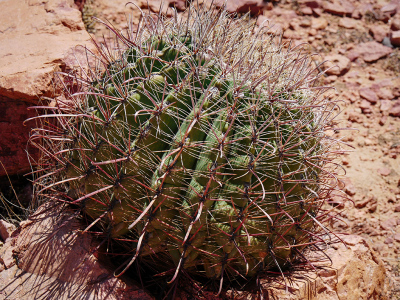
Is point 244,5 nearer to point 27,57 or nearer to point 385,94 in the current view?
point 385,94

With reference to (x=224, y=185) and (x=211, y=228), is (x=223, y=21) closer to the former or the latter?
(x=224, y=185)

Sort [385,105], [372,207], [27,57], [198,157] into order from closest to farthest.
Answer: [198,157] < [27,57] < [372,207] < [385,105]

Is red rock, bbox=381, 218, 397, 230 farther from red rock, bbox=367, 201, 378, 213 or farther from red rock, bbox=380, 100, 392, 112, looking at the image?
red rock, bbox=380, 100, 392, 112

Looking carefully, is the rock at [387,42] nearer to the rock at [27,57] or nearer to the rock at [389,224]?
the rock at [389,224]

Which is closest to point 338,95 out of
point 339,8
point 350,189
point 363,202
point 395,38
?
point 395,38

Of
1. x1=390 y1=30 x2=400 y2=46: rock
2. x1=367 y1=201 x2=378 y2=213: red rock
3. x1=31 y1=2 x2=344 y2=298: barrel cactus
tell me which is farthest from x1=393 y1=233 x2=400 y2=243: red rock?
x1=390 y1=30 x2=400 y2=46: rock

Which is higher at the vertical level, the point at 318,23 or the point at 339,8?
the point at 339,8

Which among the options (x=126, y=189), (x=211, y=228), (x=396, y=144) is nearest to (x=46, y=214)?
(x=126, y=189)
